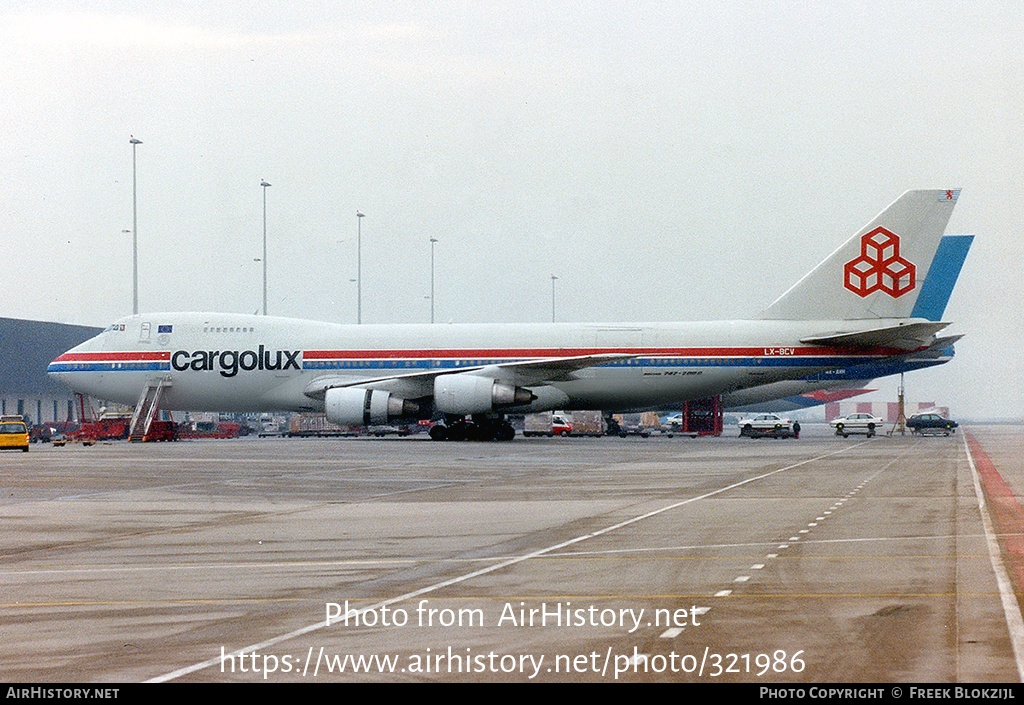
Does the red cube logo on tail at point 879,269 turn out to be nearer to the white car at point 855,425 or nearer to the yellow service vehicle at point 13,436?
the white car at point 855,425

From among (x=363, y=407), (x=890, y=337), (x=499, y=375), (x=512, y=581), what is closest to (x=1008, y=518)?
(x=512, y=581)

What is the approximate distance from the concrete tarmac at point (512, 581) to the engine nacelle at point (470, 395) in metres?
23.6

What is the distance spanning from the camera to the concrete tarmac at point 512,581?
28.6 ft

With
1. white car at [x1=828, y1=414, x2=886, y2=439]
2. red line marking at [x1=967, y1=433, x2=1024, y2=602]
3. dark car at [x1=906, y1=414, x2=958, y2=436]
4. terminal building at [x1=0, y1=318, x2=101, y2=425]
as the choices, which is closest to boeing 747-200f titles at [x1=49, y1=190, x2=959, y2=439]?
red line marking at [x1=967, y1=433, x2=1024, y2=602]

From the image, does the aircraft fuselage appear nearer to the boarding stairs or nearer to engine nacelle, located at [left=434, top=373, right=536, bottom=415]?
the boarding stairs

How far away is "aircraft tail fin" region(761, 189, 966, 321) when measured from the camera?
5469 cm

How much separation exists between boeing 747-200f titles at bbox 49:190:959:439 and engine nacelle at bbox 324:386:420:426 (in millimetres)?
59

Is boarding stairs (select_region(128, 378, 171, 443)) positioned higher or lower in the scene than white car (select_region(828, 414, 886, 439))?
higher

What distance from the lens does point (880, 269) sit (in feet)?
181

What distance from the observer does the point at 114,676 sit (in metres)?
8.20

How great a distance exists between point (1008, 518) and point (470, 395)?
34.2 metres

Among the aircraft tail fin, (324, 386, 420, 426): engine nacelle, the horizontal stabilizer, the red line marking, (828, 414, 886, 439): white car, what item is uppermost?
the aircraft tail fin

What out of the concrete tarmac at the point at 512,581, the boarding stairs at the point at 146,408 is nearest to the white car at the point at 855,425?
the boarding stairs at the point at 146,408
